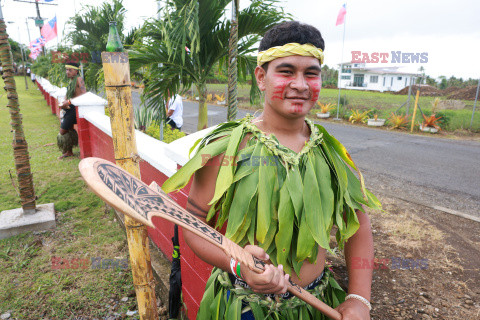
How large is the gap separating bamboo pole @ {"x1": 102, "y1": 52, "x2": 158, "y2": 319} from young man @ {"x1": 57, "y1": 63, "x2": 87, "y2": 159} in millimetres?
6074

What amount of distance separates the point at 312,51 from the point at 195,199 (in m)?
0.75

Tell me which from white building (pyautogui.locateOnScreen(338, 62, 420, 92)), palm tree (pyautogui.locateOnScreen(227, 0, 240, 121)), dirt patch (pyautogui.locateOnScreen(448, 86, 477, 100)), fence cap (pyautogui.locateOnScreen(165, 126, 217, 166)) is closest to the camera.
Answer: fence cap (pyautogui.locateOnScreen(165, 126, 217, 166))

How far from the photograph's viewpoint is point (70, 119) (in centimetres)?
687

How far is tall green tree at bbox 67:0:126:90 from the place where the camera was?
757 cm

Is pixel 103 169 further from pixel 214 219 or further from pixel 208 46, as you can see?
pixel 208 46

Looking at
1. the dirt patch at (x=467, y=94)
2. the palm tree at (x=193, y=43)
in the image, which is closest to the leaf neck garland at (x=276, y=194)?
the palm tree at (x=193, y=43)

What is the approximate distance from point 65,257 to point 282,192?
2.96 m

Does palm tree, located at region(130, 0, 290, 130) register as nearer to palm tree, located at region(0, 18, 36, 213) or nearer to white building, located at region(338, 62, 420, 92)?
palm tree, located at region(0, 18, 36, 213)

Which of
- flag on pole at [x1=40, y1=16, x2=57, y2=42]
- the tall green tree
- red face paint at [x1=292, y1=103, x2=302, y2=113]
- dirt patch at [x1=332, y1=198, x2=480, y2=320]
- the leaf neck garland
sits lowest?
dirt patch at [x1=332, y1=198, x2=480, y2=320]

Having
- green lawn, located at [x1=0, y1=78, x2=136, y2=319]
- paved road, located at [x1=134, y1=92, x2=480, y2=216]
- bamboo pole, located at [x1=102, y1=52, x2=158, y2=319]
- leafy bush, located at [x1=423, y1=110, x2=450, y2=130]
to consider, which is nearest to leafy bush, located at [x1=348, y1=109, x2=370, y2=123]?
paved road, located at [x1=134, y1=92, x2=480, y2=216]

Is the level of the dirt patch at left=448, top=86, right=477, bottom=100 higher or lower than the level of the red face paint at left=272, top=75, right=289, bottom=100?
lower

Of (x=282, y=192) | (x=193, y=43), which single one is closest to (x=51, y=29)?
(x=193, y=43)

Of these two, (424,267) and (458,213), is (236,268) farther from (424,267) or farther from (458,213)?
(458,213)

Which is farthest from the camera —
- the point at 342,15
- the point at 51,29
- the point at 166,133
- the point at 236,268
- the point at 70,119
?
the point at 51,29
